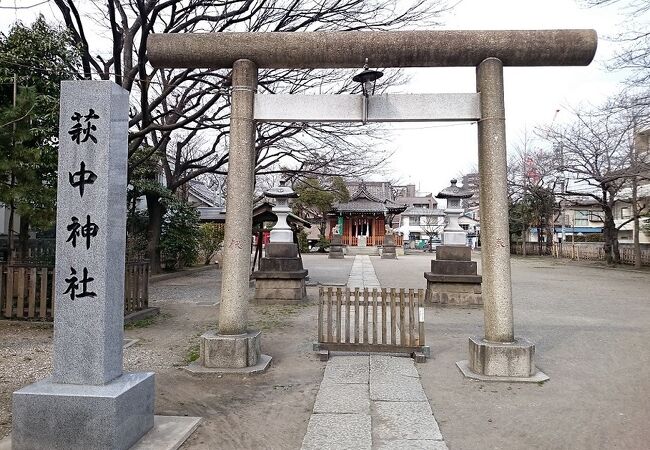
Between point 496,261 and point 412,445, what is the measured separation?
2715mm

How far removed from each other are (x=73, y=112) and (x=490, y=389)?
17.4 ft

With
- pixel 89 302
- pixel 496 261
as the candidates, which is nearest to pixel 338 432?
pixel 89 302

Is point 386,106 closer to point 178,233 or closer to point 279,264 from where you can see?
point 279,264

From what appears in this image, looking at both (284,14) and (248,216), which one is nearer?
(248,216)

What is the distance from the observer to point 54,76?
9.95 meters

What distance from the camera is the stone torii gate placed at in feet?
18.4

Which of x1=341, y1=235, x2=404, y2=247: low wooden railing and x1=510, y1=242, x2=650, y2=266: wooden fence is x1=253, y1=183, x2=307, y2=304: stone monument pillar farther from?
x1=341, y1=235, x2=404, y2=247: low wooden railing

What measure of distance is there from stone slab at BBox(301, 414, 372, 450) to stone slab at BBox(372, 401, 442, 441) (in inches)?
4.8

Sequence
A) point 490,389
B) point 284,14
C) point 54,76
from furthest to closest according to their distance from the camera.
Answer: point 284,14
point 54,76
point 490,389

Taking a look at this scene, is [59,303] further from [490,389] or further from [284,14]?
[284,14]

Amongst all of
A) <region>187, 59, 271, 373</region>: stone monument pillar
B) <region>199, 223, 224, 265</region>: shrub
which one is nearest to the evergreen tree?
<region>187, 59, 271, 373</region>: stone monument pillar

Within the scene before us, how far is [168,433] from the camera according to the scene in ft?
12.7

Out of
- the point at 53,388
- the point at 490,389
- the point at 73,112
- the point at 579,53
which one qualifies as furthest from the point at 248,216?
the point at 579,53

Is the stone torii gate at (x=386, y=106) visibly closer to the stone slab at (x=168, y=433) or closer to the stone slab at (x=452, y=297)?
the stone slab at (x=168, y=433)
